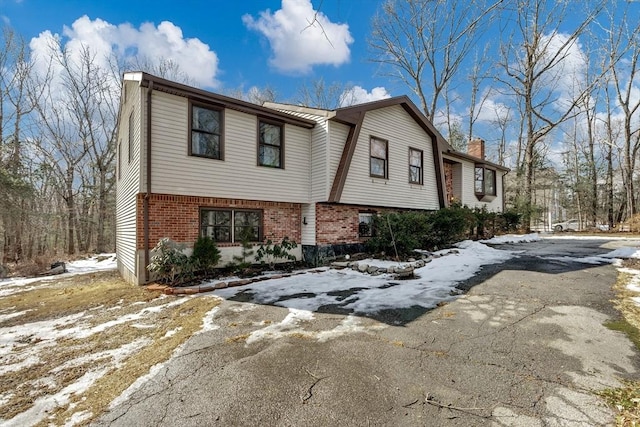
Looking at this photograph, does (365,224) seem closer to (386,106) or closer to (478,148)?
(386,106)

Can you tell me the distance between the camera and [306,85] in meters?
27.9

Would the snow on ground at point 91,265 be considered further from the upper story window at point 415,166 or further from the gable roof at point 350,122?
the upper story window at point 415,166

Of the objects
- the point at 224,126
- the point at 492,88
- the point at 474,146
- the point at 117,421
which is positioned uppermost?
the point at 492,88

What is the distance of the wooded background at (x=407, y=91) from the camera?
1733cm

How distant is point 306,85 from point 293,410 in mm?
28495

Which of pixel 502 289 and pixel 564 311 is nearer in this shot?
pixel 564 311

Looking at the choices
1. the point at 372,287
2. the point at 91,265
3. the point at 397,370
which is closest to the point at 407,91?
the point at 372,287

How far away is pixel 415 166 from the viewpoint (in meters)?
13.0

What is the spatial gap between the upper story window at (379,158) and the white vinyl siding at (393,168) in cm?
17

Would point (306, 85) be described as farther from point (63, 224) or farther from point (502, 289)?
point (502, 289)

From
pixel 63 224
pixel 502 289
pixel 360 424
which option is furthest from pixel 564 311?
pixel 63 224

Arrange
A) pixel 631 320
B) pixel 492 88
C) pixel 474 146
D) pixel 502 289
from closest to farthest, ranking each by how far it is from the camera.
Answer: pixel 631 320, pixel 502 289, pixel 474 146, pixel 492 88

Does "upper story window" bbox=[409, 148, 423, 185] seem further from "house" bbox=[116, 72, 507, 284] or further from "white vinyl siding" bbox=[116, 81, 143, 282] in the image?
"white vinyl siding" bbox=[116, 81, 143, 282]

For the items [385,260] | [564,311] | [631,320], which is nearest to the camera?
[631,320]
